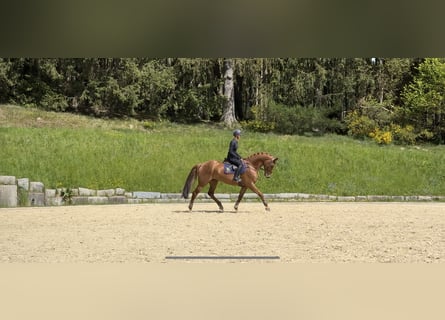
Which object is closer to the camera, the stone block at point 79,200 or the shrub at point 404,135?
the stone block at point 79,200

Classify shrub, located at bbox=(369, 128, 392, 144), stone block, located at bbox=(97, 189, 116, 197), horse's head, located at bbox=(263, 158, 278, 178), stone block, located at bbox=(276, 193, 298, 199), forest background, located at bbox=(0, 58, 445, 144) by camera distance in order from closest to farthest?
horse's head, located at bbox=(263, 158, 278, 178)
stone block, located at bbox=(97, 189, 116, 197)
stone block, located at bbox=(276, 193, 298, 199)
shrub, located at bbox=(369, 128, 392, 144)
forest background, located at bbox=(0, 58, 445, 144)

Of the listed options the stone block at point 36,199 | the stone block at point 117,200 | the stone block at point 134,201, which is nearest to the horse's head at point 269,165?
the stone block at point 134,201

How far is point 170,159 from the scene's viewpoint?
15.7m

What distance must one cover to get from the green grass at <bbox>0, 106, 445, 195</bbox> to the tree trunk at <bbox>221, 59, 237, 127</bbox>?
2.91 metres

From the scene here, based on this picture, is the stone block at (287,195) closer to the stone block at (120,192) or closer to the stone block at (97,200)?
the stone block at (120,192)

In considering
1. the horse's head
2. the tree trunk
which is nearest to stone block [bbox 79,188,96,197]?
the horse's head

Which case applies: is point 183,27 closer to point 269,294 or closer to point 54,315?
point 54,315

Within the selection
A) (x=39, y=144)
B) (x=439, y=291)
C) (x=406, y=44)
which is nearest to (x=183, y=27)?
(x=406, y=44)

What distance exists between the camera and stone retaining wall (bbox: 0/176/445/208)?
14.1 metres

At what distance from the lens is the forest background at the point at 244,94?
19344 millimetres

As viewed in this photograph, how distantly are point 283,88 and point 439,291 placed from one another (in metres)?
17.4

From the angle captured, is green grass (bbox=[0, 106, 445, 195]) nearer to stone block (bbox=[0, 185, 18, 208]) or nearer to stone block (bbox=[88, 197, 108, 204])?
stone block (bbox=[88, 197, 108, 204])

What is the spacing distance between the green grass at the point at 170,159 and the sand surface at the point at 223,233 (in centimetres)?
140

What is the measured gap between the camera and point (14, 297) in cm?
431
